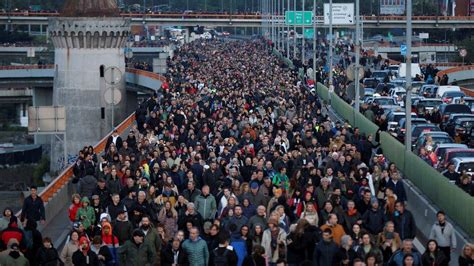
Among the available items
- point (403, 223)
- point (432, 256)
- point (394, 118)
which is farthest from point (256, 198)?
point (394, 118)

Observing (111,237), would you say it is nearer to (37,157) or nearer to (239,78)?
(239,78)

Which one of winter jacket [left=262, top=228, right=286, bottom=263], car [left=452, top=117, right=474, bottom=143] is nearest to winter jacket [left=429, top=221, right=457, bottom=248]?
winter jacket [left=262, top=228, right=286, bottom=263]

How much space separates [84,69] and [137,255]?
59.9 m

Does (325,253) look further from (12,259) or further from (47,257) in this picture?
(12,259)

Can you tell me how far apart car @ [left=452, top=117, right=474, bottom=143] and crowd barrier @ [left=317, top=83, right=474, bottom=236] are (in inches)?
93.0

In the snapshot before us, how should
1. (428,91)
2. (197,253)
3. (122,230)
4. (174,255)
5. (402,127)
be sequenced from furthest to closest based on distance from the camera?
(428,91) → (402,127) → (122,230) → (174,255) → (197,253)

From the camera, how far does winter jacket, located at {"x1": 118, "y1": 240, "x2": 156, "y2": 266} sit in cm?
1867

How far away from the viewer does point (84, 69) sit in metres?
78.0

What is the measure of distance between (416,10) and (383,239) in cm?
15187

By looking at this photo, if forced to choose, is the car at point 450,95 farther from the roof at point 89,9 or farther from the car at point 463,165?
the roof at point 89,9

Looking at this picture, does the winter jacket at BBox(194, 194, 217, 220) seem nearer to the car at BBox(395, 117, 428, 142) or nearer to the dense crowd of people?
the dense crowd of people

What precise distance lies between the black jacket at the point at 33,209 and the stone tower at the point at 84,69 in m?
54.5

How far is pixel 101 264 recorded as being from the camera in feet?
60.7

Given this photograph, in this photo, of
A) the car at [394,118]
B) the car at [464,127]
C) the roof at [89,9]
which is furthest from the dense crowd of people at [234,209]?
the roof at [89,9]
